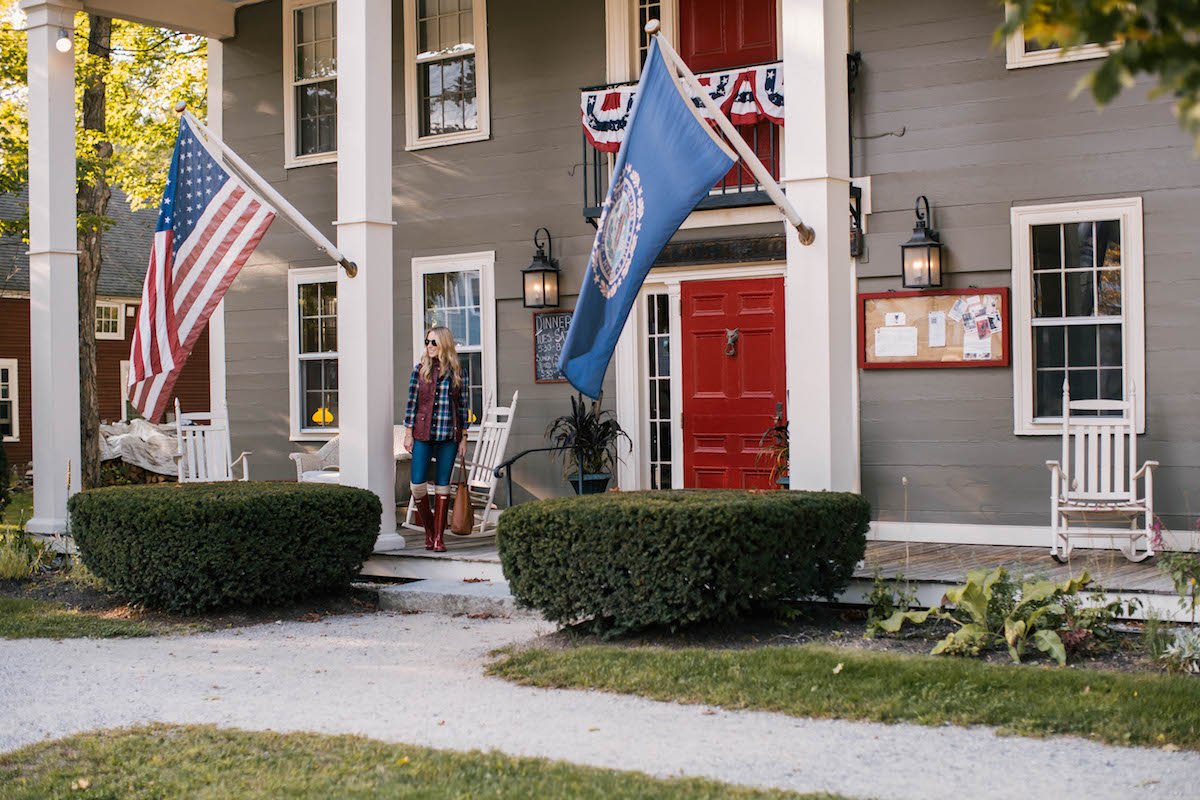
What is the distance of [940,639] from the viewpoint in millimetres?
6328

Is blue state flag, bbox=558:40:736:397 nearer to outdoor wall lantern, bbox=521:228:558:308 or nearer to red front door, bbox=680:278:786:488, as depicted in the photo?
red front door, bbox=680:278:786:488

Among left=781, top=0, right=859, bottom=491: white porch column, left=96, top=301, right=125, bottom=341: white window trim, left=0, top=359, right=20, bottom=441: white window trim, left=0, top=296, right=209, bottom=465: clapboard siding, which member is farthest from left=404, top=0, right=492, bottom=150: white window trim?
left=96, top=301, right=125, bottom=341: white window trim

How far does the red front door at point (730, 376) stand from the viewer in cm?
982

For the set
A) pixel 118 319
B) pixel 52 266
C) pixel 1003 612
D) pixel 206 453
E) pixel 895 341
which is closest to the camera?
pixel 1003 612

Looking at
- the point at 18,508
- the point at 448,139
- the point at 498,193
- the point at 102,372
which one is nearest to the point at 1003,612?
the point at 498,193

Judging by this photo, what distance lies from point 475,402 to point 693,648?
212 inches

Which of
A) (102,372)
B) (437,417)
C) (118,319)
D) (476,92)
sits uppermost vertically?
(476,92)

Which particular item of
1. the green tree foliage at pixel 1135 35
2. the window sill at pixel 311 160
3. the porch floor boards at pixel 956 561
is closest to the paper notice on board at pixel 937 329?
the porch floor boards at pixel 956 561

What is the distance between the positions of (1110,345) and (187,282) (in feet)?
20.7

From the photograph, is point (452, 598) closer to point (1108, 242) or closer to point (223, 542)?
point (223, 542)

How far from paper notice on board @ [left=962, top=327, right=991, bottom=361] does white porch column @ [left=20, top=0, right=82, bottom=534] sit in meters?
6.94

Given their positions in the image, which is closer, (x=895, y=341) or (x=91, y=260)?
(x=895, y=341)

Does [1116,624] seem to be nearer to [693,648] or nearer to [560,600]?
[693,648]

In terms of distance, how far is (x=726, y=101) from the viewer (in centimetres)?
968
